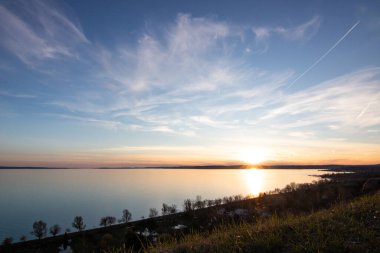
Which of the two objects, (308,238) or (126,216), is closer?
(308,238)

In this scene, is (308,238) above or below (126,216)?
above

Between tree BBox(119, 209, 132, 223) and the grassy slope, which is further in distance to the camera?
tree BBox(119, 209, 132, 223)

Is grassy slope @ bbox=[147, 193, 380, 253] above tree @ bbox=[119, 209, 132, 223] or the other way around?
above

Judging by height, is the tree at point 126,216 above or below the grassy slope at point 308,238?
below

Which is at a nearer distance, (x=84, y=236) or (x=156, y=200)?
(x=84, y=236)

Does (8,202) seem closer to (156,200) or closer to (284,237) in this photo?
(156,200)

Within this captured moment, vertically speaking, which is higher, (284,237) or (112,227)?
(284,237)

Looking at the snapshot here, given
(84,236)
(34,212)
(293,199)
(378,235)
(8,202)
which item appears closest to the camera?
(378,235)

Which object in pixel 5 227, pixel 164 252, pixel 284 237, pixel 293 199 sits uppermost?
pixel 284 237

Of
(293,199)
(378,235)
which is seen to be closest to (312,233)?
(378,235)

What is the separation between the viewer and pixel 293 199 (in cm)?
9194

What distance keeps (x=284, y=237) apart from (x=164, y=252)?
290cm

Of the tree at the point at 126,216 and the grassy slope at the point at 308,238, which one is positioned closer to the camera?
the grassy slope at the point at 308,238

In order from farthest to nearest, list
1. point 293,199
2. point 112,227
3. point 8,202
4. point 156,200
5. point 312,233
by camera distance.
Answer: point 156,200, point 8,202, point 293,199, point 112,227, point 312,233
